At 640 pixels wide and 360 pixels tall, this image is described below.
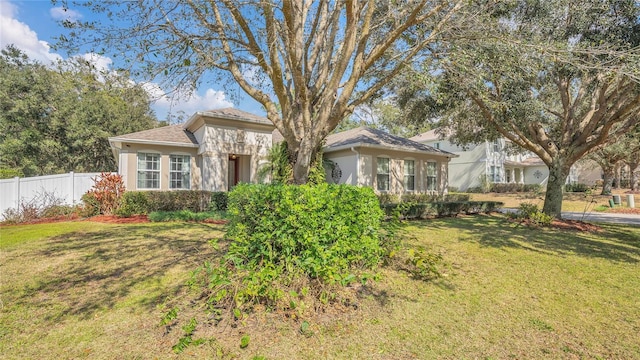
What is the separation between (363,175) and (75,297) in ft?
40.1

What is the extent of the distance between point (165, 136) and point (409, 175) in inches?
523

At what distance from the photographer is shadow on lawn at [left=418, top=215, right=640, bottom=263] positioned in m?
7.12

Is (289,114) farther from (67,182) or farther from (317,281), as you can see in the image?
(67,182)

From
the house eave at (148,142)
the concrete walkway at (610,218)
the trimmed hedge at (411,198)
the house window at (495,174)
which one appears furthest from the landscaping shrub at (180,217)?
the house window at (495,174)

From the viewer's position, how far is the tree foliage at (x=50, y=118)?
20531 mm

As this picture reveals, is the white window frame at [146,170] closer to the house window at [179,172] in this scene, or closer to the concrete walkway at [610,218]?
the house window at [179,172]

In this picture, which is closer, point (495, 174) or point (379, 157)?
point (379, 157)

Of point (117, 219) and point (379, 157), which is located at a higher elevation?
point (379, 157)

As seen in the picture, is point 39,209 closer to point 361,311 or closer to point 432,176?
point 361,311

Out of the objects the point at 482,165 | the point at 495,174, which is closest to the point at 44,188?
the point at 482,165

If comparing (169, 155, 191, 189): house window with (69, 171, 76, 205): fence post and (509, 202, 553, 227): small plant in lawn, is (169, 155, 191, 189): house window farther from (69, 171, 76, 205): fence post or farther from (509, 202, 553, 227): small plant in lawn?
(509, 202, 553, 227): small plant in lawn

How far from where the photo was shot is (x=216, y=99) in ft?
27.7

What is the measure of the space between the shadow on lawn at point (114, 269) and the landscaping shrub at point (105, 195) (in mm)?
4438

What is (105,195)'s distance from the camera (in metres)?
12.2
